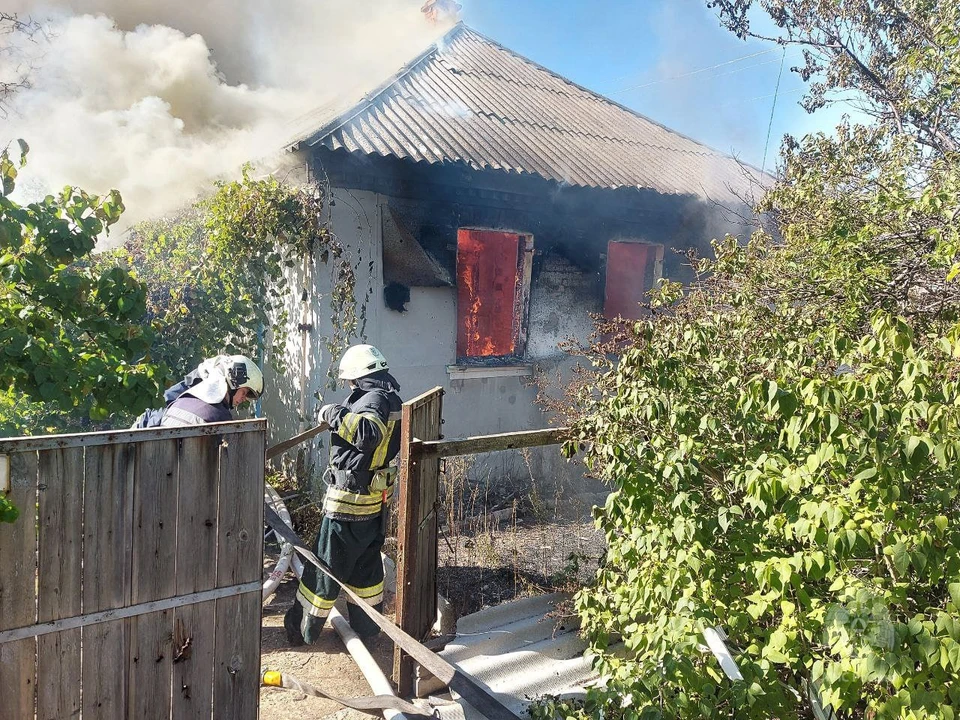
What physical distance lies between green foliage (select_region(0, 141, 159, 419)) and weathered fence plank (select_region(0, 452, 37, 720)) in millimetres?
823

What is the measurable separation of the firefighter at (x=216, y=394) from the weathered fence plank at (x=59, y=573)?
164cm

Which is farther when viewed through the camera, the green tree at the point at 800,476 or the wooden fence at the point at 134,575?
the wooden fence at the point at 134,575

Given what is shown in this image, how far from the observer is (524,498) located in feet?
22.7

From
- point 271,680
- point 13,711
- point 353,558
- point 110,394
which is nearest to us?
point 13,711

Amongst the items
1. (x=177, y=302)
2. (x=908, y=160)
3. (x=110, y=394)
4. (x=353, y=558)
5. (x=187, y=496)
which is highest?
(x=908, y=160)

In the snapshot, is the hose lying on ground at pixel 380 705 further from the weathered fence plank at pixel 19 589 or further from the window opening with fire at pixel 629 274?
the window opening with fire at pixel 629 274

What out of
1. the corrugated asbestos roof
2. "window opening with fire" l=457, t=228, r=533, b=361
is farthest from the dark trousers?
the corrugated asbestos roof

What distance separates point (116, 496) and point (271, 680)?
1562 mm

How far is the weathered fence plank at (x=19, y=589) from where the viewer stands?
2.31 metres

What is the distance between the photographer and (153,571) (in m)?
2.62

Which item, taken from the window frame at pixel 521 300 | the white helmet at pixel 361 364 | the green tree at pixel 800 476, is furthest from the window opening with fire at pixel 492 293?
the green tree at pixel 800 476

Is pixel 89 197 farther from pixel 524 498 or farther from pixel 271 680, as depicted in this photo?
pixel 524 498

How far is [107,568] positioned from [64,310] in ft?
4.55

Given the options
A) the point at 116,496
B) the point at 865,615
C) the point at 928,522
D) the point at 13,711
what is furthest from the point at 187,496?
the point at 928,522
